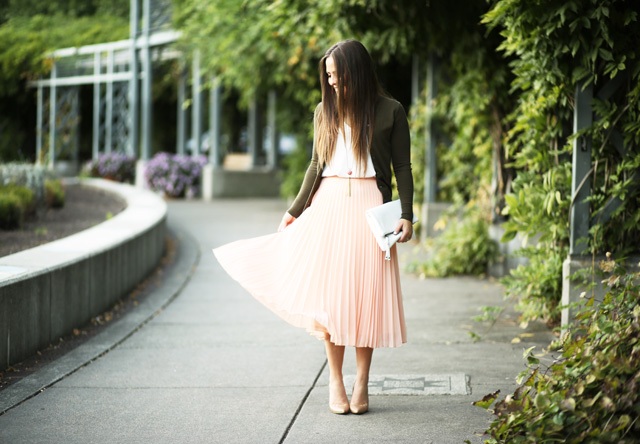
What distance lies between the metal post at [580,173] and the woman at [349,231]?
167 cm

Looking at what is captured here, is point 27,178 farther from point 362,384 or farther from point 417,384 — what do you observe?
point 362,384

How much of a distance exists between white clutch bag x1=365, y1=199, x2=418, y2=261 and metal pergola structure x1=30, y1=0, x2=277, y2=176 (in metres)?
13.1

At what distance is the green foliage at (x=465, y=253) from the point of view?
9008 millimetres

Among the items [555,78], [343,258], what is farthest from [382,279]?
[555,78]

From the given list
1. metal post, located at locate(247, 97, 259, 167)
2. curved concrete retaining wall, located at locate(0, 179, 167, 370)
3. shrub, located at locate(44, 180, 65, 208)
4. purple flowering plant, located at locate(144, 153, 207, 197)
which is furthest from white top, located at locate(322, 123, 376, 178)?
metal post, located at locate(247, 97, 259, 167)

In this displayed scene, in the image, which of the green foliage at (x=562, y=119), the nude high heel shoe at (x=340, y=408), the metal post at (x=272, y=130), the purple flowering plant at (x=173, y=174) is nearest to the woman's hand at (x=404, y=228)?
the nude high heel shoe at (x=340, y=408)

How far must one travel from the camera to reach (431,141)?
10961mm

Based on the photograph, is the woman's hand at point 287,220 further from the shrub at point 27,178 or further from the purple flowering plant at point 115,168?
the purple flowering plant at point 115,168

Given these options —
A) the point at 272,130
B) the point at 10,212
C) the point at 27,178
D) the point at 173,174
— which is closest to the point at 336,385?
the point at 10,212

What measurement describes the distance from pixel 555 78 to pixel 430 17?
282 centimetres

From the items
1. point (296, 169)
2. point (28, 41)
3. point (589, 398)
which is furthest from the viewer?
point (28, 41)

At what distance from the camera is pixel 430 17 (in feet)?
26.3

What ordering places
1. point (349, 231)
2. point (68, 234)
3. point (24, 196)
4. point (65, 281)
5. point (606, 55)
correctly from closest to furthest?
point (349, 231) → point (606, 55) → point (65, 281) → point (68, 234) → point (24, 196)

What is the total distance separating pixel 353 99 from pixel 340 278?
894 millimetres
